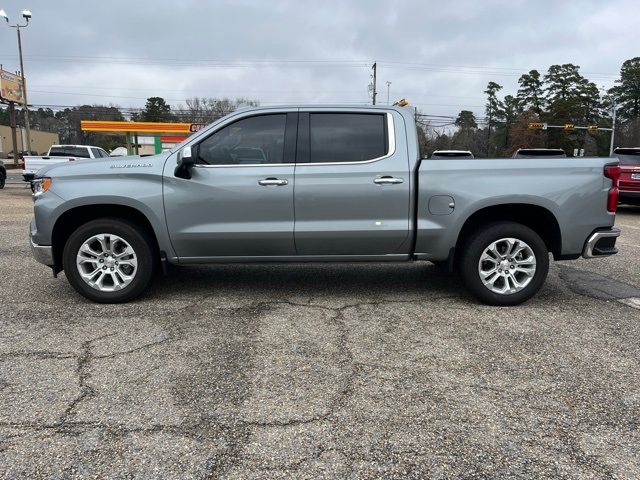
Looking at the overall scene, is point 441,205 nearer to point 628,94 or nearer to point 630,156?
point 630,156

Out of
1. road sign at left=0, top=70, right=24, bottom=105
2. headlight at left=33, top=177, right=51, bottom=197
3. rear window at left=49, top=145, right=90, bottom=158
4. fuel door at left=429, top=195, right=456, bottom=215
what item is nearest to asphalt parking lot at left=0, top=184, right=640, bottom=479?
fuel door at left=429, top=195, right=456, bottom=215

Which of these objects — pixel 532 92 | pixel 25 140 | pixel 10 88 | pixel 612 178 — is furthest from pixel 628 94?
pixel 25 140

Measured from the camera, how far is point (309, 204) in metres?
4.77

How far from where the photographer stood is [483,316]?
4.66m

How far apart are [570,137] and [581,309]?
69429mm

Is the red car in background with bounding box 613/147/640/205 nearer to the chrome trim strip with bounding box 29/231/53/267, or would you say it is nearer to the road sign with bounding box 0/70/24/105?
the chrome trim strip with bounding box 29/231/53/267

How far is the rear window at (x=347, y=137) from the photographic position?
484 cm

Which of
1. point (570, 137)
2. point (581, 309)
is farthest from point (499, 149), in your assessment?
point (581, 309)

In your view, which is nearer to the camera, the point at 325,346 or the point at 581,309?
the point at 325,346

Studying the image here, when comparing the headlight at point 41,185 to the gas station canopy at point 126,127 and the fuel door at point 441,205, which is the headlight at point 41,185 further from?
the gas station canopy at point 126,127

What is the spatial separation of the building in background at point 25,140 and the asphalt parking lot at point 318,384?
80.4m

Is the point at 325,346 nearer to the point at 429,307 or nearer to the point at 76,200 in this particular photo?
the point at 429,307

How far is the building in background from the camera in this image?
8096 centimetres

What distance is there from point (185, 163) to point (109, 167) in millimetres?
762
